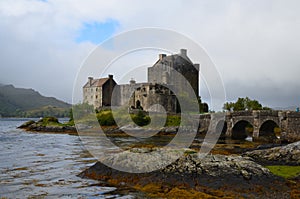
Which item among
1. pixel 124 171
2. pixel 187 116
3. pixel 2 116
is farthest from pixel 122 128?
pixel 2 116

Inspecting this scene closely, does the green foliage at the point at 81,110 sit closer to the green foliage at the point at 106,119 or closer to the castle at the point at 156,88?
the castle at the point at 156,88

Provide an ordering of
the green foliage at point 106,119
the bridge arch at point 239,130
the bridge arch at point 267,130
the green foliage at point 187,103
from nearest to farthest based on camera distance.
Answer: the bridge arch at point 267,130 → the bridge arch at point 239,130 → the green foliage at point 106,119 → the green foliage at point 187,103

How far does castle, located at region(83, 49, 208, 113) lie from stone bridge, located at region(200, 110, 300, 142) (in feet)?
36.6

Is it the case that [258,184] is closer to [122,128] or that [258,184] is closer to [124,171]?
[124,171]

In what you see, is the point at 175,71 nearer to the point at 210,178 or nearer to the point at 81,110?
the point at 81,110

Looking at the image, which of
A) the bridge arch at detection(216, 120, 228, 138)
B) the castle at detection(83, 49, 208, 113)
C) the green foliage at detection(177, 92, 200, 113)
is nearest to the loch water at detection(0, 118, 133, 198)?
the bridge arch at detection(216, 120, 228, 138)

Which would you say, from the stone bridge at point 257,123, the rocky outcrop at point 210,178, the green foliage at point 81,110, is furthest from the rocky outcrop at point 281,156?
the green foliage at point 81,110

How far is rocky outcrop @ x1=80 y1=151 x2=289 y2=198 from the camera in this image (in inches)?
357

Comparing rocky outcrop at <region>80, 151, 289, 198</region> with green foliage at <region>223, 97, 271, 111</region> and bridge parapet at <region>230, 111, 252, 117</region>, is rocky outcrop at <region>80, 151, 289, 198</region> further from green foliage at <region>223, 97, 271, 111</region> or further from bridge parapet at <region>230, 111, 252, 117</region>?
green foliage at <region>223, 97, 271, 111</region>

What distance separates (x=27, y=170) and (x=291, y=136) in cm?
2226

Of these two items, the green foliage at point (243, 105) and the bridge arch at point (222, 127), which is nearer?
the bridge arch at point (222, 127)

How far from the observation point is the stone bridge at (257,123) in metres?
27.5

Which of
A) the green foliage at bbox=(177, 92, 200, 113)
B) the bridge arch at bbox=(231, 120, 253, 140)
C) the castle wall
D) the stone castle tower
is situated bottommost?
the bridge arch at bbox=(231, 120, 253, 140)

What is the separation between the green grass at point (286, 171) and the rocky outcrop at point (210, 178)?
1.16 metres
